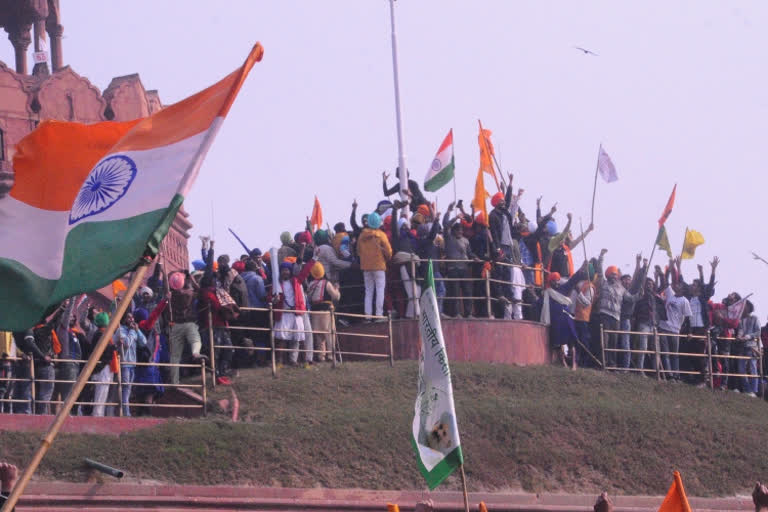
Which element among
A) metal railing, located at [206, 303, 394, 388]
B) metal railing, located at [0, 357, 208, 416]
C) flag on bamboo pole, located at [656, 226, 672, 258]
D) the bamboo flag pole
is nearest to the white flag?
flag on bamboo pole, located at [656, 226, 672, 258]

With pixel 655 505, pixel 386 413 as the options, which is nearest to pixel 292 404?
pixel 386 413

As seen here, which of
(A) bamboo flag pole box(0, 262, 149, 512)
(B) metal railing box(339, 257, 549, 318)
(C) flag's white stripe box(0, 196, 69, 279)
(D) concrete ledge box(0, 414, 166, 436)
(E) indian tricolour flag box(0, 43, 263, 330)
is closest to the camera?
(A) bamboo flag pole box(0, 262, 149, 512)

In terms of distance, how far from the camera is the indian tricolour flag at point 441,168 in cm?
2505

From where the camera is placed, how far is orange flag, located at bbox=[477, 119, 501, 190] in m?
25.1

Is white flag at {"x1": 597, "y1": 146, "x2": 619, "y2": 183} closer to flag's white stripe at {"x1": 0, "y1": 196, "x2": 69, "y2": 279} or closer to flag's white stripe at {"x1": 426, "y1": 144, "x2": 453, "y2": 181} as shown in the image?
flag's white stripe at {"x1": 426, "y1": 144, "x2": 453, "y2": 181}

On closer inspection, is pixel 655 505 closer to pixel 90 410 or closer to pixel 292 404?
pixel 292 404

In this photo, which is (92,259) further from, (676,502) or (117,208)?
(676,502)

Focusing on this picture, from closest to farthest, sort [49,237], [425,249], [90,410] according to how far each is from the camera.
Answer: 1. [49,237]
2. [90,410]
3. [425,249]

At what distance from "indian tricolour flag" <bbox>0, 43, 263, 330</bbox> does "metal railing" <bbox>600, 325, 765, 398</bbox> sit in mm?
12478

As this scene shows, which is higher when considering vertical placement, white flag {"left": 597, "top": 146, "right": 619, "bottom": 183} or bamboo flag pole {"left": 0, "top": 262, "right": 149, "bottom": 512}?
white flag {"left": 597, "top": 146, "right": 619, "bottom": 183}

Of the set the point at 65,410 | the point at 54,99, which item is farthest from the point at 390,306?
the point at 65,410

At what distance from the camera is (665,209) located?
24.9 metres

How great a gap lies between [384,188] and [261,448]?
24.6 feet

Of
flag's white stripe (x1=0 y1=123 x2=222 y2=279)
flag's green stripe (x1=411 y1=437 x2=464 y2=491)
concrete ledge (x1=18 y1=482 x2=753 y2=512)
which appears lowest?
concrete ledge (x1=18 y1=482 x2=753 y2=512)
